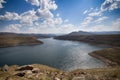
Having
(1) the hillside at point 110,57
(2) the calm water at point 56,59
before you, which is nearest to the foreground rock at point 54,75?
(2) the calm water at point 56,59

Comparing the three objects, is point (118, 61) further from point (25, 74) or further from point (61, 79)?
point (25, 74)

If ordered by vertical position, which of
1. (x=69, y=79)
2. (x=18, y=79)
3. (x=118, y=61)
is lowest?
(x=118, y=61)

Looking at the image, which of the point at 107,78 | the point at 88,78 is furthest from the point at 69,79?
the point at 107,78

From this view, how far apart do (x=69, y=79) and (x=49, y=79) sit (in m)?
4.69

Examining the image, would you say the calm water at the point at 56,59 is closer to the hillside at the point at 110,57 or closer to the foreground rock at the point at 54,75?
the hillside at the point at 110,57

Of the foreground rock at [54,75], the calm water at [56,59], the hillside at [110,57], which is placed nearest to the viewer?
the foreground rock at [54,75]

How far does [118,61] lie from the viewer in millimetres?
78688

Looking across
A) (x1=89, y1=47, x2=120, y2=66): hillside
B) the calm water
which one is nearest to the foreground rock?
the calm water

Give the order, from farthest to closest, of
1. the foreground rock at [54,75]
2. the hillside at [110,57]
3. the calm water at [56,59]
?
the hillside at [110,57]
the calm water at [56,59]
the foreground rock at [54,75]

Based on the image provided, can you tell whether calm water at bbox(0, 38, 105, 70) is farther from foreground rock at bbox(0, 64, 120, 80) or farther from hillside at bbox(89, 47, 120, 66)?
foreground rock at bbox(0, 64, 120, 80)

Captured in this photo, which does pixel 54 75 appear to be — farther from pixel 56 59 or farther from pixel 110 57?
pixel 110 57

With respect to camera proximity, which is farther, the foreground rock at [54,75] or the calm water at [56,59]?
the calm water at [56,59]

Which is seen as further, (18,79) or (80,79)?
(80,79)

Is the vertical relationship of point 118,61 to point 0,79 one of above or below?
below
